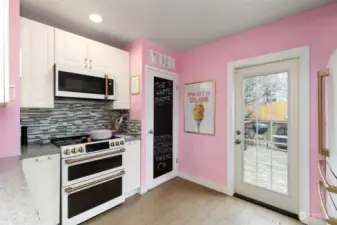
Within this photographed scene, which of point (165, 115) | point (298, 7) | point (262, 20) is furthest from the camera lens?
point (165, 115)

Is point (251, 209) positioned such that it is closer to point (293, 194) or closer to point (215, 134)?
point (293, 194)

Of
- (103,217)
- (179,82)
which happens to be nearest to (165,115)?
(179,82)

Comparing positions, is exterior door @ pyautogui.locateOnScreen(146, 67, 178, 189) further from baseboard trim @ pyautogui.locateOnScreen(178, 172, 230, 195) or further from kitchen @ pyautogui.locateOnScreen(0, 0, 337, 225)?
baseboard trim @ pyautogui.locateOnScreen(178, 172, 230, 195)

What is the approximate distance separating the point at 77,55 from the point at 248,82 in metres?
2.41

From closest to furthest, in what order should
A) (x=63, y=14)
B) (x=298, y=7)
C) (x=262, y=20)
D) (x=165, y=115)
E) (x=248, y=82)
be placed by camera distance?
(x=298, y=7), (x=63, y=14), (x=262, y=20), (x=248, y=82), (x=165, y=115)

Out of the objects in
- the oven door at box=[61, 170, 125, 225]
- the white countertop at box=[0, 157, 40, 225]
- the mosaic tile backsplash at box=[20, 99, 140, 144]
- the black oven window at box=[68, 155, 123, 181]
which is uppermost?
the mosaic tile backsplash at box=[20, 99, 140, 144]

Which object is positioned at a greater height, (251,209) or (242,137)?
(242,137)

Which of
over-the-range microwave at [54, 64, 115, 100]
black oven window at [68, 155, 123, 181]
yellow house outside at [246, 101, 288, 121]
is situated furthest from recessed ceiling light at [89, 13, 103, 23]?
yellow house outside at [246, 101, 288, 121]

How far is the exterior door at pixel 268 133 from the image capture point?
214 centimetres

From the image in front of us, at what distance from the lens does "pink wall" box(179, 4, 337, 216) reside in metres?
1.89

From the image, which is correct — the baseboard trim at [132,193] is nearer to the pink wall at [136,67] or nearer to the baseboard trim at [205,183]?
the baseboard trim at [205,183]

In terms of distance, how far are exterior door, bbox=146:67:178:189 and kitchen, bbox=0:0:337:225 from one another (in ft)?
0.06

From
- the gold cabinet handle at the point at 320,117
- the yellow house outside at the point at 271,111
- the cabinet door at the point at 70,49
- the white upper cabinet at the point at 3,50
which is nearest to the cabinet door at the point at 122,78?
the cabinet door at the point at 70,49

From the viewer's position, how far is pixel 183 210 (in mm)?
2244
